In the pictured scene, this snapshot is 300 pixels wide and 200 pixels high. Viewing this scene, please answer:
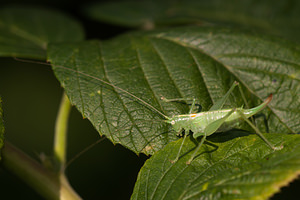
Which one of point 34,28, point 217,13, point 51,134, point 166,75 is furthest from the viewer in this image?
point 51,134

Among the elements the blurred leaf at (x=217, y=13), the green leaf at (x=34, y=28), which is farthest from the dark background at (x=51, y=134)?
the green leaf at (x=34, y=28)

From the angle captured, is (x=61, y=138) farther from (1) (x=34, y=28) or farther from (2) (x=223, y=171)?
(1) (x=34, y=28)

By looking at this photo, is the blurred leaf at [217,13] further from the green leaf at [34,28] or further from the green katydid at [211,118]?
the green katydid at [211,118]

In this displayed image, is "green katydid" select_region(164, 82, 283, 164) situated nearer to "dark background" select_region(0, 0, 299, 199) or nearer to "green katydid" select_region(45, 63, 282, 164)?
"green katydid" select_region(45, 63, 282, 164)

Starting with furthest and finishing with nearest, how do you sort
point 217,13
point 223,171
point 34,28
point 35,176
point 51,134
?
point 51,134 → point 217,13 → point 34,28 → point 35,176 → point 223,171

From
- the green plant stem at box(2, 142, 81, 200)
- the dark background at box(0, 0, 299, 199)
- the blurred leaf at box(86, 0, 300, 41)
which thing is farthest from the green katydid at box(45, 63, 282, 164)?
the blurred leaf at box(86, 0, 300, 41)

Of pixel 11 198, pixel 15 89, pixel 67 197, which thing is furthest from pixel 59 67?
pixel 15 89

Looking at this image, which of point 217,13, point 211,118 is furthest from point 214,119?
point 217,13
